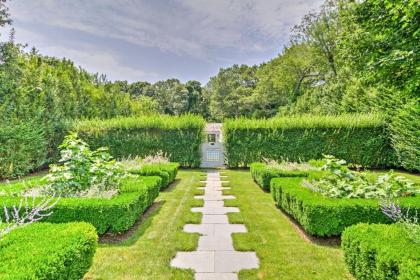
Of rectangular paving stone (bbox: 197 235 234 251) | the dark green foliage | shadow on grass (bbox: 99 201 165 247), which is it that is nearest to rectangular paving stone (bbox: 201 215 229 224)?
rectangular paving stone (bbox: 197 235 234 251)

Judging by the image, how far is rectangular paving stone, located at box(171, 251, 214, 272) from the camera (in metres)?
3.34

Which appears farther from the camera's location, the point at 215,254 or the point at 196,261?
the point at 215,254

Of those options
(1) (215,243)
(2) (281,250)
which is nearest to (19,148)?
(1) (215,243)

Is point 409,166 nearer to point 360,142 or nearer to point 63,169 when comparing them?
point 360,142

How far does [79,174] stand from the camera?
5.06m

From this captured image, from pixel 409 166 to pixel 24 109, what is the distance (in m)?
16.4

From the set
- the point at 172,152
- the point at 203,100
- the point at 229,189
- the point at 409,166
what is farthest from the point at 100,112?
the point at 203,100

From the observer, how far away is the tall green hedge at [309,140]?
1322 cm

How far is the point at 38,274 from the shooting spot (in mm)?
1910

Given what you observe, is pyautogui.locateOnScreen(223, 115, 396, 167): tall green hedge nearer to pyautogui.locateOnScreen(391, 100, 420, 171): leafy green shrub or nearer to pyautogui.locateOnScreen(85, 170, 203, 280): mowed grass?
pyautogui.locateOnScreen(391, 100, 420, 171): leafy green shrub

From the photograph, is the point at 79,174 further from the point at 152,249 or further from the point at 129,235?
the point at 152,249

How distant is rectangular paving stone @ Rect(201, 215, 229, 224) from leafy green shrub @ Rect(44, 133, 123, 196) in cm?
178

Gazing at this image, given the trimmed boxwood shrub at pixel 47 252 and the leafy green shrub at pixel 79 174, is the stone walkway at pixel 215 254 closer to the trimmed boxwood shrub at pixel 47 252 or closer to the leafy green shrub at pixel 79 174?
the trimmed boxwood shrub at pixel 47 252

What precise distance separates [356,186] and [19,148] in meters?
11.5
